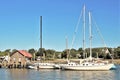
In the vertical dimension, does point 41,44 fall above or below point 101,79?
above

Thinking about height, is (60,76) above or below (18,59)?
below

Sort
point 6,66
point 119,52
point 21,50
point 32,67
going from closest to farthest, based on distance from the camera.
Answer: point 32,67
point 6,66
point 21,50
point 119,52

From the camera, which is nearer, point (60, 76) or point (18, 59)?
point (60, 76)

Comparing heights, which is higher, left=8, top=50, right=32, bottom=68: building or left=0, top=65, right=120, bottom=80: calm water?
left=8, top=50, right=32, bottom=68: building

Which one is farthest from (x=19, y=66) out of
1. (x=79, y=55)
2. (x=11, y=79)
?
(x=79, y=55)

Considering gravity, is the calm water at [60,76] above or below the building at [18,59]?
below

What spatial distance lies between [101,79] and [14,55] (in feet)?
209

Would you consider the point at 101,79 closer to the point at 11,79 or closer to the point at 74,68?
the point at 11,79

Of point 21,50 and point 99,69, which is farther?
point 21,50

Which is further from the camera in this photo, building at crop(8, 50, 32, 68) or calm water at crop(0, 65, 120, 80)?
building at crop(8, 50, 32, 68)

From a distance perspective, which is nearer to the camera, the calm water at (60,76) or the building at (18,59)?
the calm water at (60,76)

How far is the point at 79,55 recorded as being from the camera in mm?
174250

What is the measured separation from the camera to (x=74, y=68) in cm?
8200

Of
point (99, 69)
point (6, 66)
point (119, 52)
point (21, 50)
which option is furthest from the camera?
point (119, 52)
